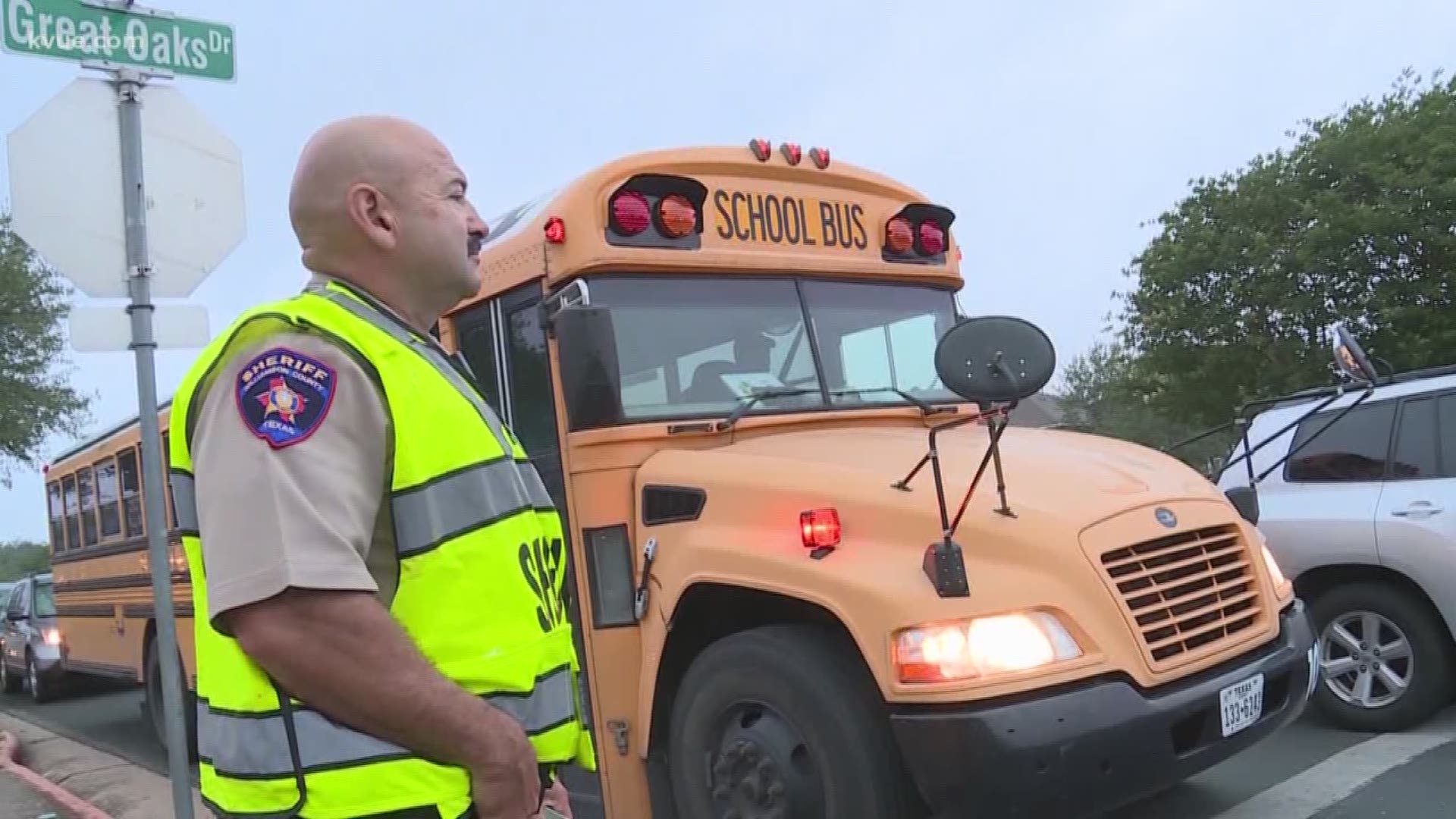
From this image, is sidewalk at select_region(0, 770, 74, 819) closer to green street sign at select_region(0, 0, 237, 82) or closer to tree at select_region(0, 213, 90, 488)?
green street sign at select_region(0, 0, 237, 82)

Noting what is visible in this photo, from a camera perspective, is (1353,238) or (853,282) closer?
(853,282)

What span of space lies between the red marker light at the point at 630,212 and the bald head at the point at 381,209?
7.86ft

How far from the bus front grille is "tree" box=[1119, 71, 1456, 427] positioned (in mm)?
16709

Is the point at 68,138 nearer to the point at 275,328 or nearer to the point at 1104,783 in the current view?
the point at 275,328

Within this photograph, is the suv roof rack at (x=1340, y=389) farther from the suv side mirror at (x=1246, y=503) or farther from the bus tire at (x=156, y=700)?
the bus tire at (x=156, y=700)

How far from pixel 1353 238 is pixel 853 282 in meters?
17.4

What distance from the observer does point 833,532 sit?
3484mm

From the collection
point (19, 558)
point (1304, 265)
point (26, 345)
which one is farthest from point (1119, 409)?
point (19, 558)

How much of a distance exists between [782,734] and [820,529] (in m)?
0.63

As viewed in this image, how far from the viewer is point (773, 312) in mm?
4512

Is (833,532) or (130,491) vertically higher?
(130,491)

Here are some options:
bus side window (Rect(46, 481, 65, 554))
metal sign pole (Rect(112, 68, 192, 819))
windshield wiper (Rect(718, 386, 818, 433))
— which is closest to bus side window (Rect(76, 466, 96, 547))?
bus side window (Rect(46, 481, 65, 554))

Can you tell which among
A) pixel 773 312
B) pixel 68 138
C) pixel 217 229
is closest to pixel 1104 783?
pixel 773 312

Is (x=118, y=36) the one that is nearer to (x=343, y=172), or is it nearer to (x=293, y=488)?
(x=343, y=172)
